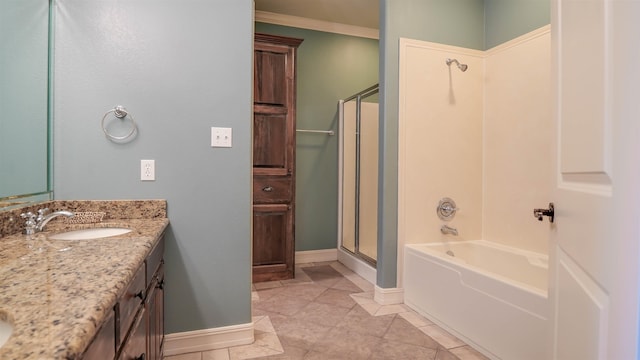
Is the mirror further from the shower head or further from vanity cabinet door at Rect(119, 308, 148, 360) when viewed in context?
the shower head

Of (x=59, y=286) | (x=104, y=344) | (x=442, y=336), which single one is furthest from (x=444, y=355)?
(x=59, y=286)

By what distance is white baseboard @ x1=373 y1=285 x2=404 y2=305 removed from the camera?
265 centimetres

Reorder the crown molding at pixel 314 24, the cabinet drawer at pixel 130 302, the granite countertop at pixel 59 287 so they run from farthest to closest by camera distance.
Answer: the crown molding at pixel 314 24, the cabinet drawer at pixel 130 302, the granite countertop at pixel 59 287

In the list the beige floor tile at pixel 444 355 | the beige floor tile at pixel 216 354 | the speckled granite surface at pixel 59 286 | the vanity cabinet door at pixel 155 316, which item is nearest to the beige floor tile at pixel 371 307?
the beige floor tile at pixel 444 355

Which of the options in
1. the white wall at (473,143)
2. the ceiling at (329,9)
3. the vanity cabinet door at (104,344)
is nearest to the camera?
the vanity cabinet door at (104,344)

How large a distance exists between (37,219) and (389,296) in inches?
90.3

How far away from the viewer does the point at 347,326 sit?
2285 millimetres

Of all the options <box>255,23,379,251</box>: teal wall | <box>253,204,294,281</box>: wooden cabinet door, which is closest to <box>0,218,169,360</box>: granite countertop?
<box>253,204,294,281</box>: wooden cabinet door

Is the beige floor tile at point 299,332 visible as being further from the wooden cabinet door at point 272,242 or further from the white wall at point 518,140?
the white wall at point 518,140

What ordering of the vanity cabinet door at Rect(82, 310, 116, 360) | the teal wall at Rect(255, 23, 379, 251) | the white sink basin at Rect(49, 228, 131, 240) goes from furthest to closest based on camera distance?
the teal wall at Rect(255, 23, 379, 251)
the white sink basin at Rect(49, 228, 131, 240)
the vanity cabinet door at Rect(82, 310, 116, 360)

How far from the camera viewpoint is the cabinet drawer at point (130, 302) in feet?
2.92

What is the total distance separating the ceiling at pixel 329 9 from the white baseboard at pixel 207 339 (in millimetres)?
3129

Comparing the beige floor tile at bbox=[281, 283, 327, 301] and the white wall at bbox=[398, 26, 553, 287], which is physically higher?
the white wall at bbox=[398, 26, 553, 287]

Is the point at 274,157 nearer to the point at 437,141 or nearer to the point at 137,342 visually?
the point at 437,141
